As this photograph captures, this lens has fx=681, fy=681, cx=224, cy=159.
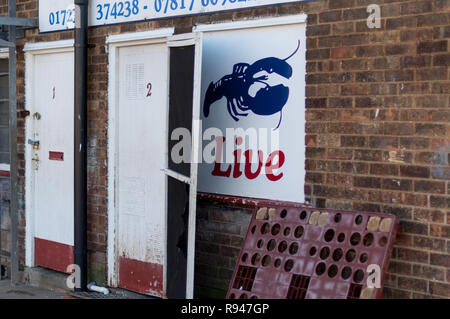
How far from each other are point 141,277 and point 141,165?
1.11 m

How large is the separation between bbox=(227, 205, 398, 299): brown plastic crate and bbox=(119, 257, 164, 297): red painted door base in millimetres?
1427

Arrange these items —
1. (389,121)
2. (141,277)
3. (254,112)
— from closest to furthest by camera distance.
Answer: (389,121), (254,112), (141,277)

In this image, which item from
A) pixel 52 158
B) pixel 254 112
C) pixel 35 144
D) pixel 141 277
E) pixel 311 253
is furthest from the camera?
pixel 35 144

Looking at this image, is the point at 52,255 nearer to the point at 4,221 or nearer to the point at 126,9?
the point at 4,221

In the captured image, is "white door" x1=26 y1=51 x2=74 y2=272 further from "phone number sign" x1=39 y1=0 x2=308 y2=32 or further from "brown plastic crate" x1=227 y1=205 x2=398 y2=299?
"brown plastic crate" x1=227 y1=205 x2=398 y2=299

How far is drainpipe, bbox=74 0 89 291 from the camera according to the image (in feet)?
23.1

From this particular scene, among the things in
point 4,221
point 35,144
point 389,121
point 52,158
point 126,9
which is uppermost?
point 126,9

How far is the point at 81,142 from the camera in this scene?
708 cm

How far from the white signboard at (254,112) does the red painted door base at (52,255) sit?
84.0 inches

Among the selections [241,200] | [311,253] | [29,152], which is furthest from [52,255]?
[311,253]

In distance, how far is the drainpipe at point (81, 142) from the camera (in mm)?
7055

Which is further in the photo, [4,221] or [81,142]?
[4,221]
